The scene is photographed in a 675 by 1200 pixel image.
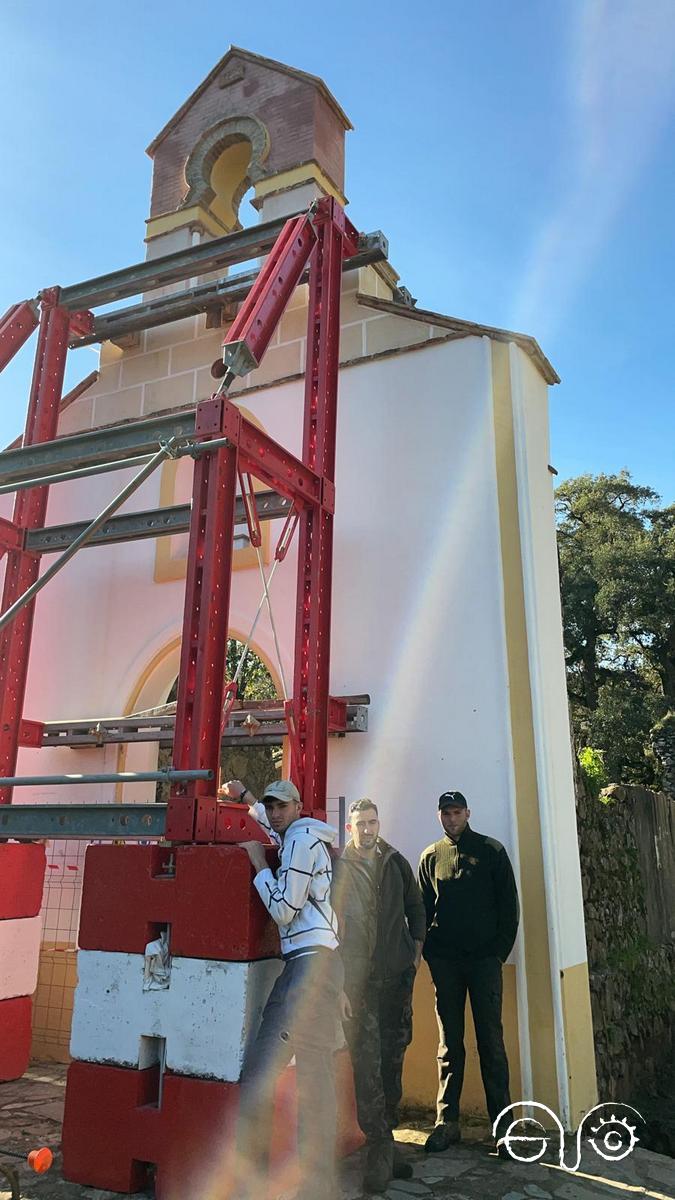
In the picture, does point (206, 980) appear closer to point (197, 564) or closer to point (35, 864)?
point (197, 564)

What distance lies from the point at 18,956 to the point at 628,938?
18.1 feet

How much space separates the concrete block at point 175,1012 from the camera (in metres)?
3.68

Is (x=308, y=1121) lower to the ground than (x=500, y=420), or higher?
lower

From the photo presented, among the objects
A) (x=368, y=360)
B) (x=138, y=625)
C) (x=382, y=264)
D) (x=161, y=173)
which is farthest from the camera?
(x=161, y=173)

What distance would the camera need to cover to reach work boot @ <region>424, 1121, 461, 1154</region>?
4.54 meters

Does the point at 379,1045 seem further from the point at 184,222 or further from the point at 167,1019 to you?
the point at 184,222

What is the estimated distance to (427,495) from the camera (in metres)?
6.56

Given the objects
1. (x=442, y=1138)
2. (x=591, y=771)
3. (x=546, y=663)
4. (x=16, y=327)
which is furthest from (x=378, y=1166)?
(x=16, y=327)

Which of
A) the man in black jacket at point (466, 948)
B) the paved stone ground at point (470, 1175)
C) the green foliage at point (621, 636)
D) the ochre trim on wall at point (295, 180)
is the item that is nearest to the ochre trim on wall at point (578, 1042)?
the paved stone ground at point (470, 1175)

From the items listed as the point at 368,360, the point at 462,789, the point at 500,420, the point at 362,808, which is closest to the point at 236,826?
the point at 362,808

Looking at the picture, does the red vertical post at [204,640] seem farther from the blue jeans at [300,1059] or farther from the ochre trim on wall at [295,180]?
the ochre trim on wall at [295,180]

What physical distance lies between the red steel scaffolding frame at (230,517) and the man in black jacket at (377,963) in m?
0.64

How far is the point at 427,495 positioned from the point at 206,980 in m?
3.93

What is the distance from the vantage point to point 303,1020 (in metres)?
3.54
